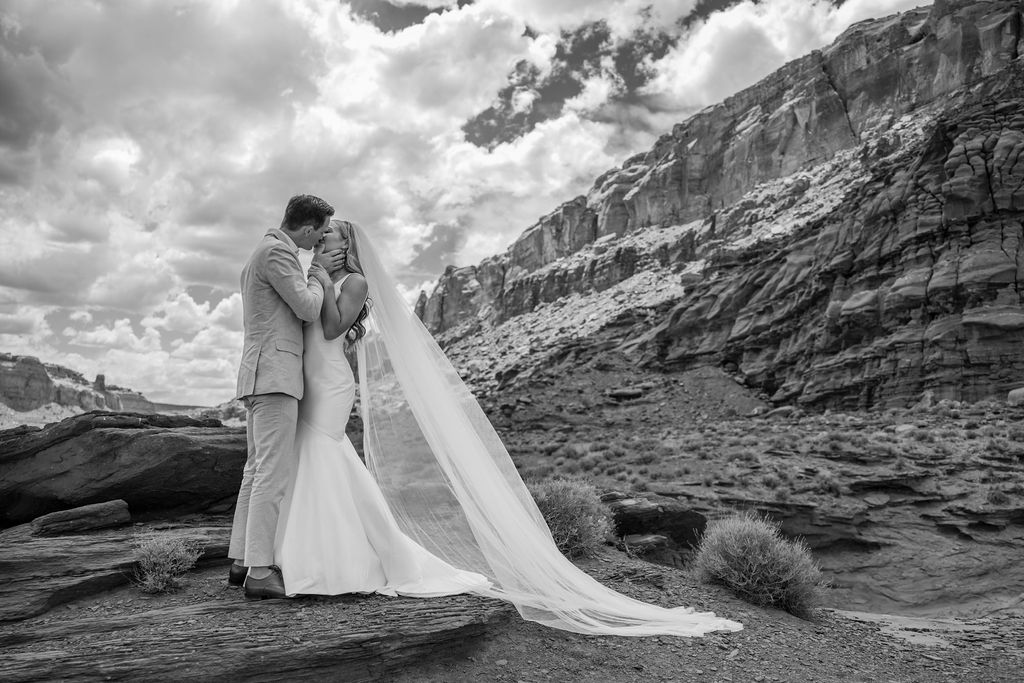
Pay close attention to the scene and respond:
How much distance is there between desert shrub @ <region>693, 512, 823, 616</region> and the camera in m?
6.71

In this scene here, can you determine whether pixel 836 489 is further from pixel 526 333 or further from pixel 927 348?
pixel 526 333

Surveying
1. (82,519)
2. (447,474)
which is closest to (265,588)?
(447,474)

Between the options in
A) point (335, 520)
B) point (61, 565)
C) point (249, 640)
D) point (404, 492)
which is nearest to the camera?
point (249, 640)

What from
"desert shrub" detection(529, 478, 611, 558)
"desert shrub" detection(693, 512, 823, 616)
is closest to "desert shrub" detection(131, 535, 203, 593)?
"desert shrub" detection(529, 478, 611, 558)

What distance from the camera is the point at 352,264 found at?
4.38 m

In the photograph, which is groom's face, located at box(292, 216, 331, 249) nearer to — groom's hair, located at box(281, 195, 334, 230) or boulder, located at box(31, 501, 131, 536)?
groom's hair, located at box(281, 195, 334, 230)

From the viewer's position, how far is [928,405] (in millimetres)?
33531

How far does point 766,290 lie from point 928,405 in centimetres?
1845

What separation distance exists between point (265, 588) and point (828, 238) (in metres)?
51.0

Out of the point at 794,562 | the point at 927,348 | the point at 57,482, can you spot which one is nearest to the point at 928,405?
the point at 927,348

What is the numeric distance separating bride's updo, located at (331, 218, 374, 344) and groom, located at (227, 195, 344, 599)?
0.36 metres

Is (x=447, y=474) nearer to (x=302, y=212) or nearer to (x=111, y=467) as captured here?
(x=302, y=212)

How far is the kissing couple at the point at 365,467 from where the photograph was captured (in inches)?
151

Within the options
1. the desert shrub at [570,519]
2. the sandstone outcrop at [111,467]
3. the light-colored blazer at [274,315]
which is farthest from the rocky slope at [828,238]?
the light-colored blazer at [274,315]
